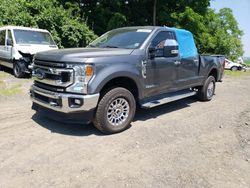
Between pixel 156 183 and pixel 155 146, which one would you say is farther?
pixel 155 146

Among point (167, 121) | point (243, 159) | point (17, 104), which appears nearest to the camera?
point (243, 159)

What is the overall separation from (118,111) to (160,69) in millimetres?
1447

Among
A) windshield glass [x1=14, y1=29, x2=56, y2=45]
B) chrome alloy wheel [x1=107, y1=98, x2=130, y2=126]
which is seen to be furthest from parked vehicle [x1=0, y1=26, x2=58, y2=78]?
chrome alloy wheel [x1=107, y1=98, x2=130, y2=126]

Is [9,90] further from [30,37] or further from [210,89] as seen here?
[210,89]

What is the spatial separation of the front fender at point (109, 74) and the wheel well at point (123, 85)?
13 cm

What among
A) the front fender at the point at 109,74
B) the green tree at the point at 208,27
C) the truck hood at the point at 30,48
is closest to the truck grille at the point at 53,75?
the front fender at the point at 109,74

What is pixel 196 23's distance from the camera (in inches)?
893

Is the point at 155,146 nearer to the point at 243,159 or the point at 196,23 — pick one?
the point at 243,159

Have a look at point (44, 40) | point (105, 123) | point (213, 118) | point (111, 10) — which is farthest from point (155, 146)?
point (111, 10)

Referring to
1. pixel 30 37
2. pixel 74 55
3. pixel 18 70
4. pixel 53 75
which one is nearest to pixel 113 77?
pixel 74 55

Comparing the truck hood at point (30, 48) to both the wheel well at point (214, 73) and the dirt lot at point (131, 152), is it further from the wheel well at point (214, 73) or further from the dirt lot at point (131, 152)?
the wheel well at point (214, 73)

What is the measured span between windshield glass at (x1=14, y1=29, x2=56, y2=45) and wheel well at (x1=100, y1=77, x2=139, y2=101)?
690cm

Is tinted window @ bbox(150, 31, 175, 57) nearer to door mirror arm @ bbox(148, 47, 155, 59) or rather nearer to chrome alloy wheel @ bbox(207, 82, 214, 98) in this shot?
door mirror arm @ bbox(148, 47, 155, 59)

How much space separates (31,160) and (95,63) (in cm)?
183
